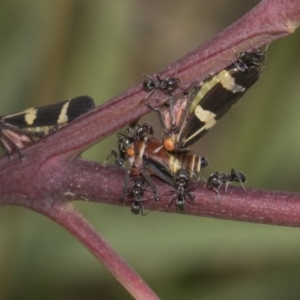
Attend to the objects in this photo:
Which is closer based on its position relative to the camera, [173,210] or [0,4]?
[173,210]

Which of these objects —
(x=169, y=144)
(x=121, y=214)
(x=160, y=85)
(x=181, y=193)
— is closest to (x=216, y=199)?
(x=181, y=193)

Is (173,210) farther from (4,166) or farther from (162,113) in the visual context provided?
(4,166)

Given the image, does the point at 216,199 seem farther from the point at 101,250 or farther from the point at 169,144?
the point at 101,250

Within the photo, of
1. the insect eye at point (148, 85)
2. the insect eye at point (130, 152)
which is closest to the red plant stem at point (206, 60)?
the insect eye at point (148, 85)

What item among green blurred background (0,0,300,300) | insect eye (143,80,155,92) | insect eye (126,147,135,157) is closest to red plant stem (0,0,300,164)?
insect eye (143,80,155,92)

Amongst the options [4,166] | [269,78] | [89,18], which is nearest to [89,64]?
[89,18]

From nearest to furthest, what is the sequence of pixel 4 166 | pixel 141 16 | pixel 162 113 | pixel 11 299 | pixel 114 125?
1. pixel 114 125
2. pixel 162 113
3. pixel 4 166
4. pixel 11 299
5. pixel 141 16

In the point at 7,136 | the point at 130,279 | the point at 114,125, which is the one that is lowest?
the point at 130,279

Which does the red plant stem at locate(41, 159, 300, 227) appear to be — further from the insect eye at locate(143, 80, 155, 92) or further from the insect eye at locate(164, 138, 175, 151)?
the insect eye at locate(143, 80, 155, 92)
